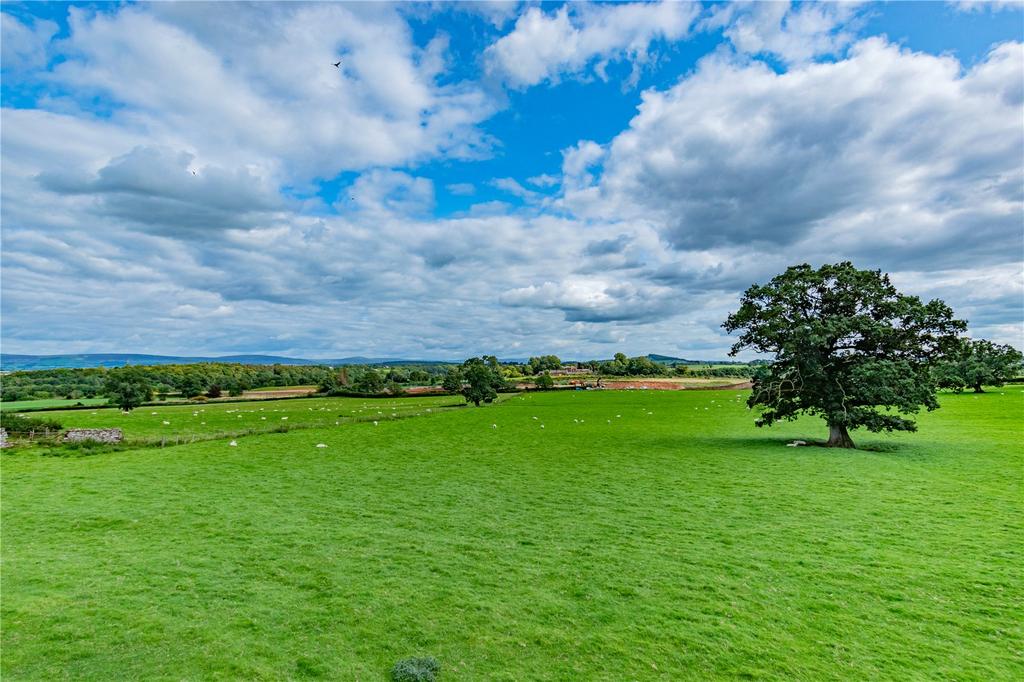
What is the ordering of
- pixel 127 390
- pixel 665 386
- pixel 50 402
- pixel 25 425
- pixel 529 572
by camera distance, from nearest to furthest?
1. pixel 529 572
2. pixel 25 425
3. pixel 127 390
4. pixel 50 402
5. pixel 665 386

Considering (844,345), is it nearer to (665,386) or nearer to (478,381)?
(478,381)

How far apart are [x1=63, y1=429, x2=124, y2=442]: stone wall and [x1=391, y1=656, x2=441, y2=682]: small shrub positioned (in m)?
40.4

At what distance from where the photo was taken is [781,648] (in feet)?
25.1

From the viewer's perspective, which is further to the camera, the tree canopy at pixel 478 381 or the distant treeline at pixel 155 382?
the distant treeline at pixel 155 382

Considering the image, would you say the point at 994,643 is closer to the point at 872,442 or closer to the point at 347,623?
the point at 347,623

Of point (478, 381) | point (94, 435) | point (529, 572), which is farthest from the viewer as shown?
point (478, 381)

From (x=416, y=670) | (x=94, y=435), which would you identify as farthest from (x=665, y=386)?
(x=416, y=670)

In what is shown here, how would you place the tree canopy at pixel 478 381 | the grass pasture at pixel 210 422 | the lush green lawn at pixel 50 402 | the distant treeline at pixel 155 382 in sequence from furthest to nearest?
1. the distant treeline at pixel 155 382
2. the lush green lawn at pixel 50 402
3. the tree canopy at pixel 478 381
4. the grass pasture at pixel 210 422

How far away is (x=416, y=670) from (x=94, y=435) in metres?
Answer: 43.1

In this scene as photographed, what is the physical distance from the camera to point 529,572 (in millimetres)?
10945

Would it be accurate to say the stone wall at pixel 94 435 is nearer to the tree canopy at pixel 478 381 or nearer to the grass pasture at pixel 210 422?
the grass pasture at pixel 210 422

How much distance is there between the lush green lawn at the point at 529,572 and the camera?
761cm

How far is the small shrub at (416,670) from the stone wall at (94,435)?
40.4 meters

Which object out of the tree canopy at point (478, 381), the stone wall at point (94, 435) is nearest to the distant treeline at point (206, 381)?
the tree canopy at point (478, 381)
